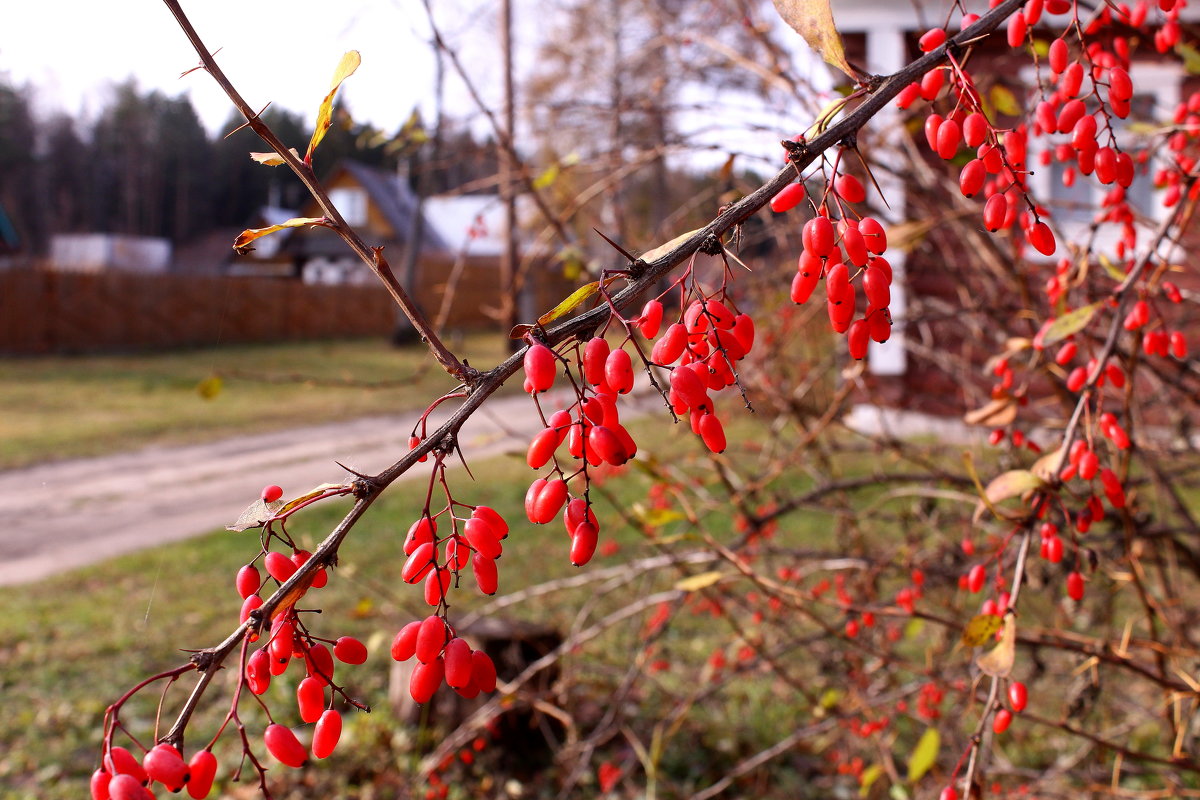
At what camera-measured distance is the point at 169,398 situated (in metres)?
11.2

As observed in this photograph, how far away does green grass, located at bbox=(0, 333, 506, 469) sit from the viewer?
28.5 feet

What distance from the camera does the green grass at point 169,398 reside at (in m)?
8.68

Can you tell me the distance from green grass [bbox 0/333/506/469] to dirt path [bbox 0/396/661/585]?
539 mm

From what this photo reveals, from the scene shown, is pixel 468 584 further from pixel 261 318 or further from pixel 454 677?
pixel 261 318

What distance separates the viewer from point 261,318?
18.8 metres

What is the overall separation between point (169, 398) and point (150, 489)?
15.3ft

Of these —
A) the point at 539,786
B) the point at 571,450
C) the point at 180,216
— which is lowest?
the point at 539,786

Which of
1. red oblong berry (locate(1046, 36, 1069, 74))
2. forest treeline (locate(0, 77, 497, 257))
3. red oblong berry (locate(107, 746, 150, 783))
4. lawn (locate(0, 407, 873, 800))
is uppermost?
forest treeline (locate(0, 77, 497, 257))

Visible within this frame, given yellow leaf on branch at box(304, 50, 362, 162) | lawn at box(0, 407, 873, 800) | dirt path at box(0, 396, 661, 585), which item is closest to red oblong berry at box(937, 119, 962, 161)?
yellow leaf on branch at box(304, 50, 362, 162)

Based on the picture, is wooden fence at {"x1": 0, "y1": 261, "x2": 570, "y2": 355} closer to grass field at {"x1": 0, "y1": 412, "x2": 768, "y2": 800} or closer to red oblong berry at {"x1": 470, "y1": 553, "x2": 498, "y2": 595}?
grass field at {"x1": 0, "y1": 412, "x2": 768, "y2": 800}

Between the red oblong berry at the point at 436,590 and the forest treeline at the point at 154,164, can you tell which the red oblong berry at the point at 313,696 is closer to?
the red oblong berry at the point at 436,590

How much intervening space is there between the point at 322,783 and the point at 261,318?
16981mm

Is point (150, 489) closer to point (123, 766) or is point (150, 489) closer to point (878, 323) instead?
point (123, 766)

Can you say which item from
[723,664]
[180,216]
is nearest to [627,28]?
[180,216]
